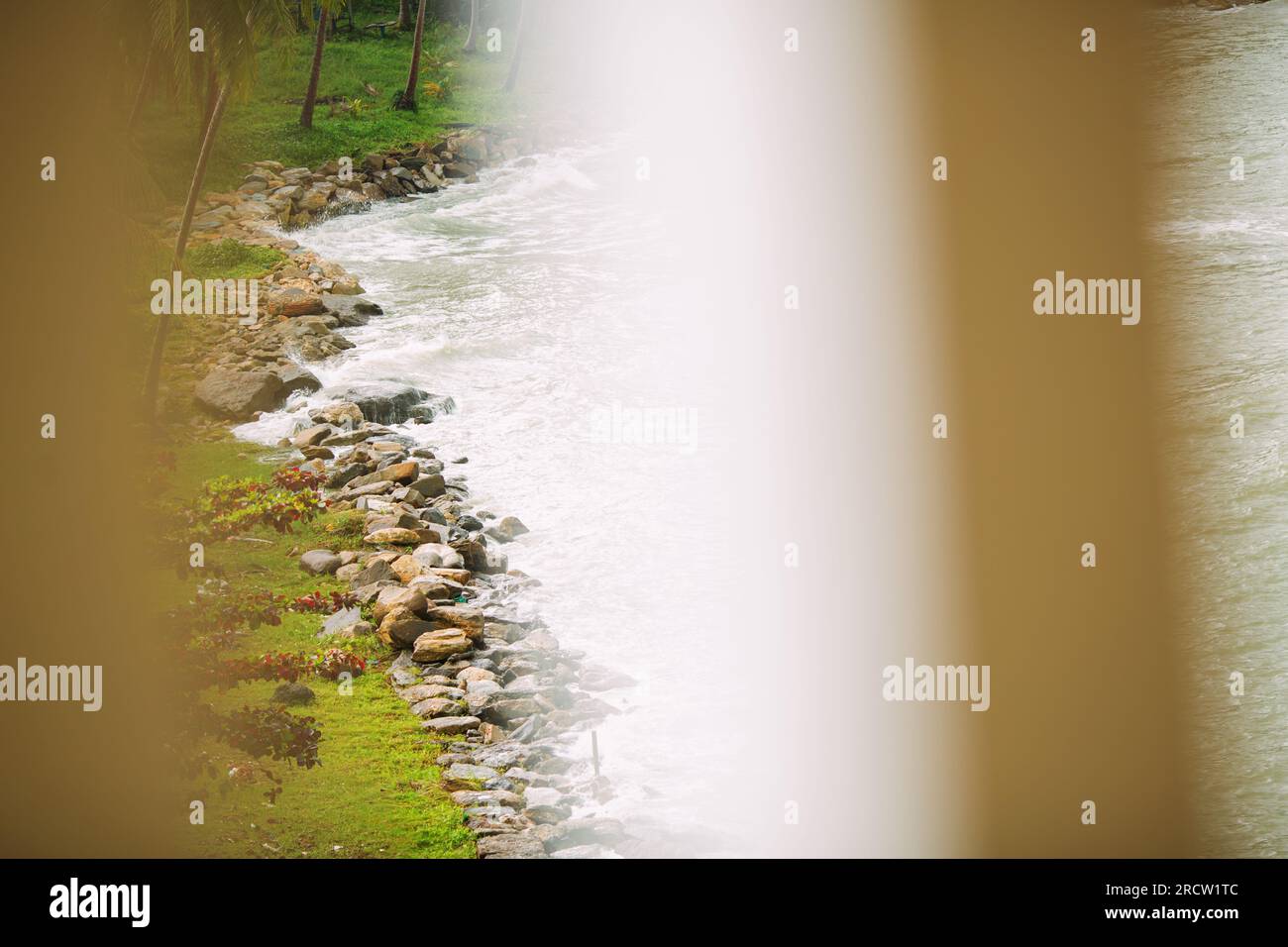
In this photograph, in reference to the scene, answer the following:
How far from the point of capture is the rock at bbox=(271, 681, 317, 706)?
4.55 metres

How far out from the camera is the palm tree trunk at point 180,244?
600cm

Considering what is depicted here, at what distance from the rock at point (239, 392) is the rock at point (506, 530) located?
6.65ft

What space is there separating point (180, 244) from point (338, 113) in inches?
236

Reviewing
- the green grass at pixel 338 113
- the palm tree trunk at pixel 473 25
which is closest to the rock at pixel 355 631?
the green grass at pixel 338 113

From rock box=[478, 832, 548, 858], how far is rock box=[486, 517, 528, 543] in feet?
6.98

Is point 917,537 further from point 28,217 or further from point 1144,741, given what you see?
point 28,217

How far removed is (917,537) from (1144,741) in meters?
1.55

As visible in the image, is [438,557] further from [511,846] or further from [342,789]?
[511,846]

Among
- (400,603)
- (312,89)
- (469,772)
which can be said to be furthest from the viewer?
(312,89)

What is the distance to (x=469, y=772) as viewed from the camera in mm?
4289

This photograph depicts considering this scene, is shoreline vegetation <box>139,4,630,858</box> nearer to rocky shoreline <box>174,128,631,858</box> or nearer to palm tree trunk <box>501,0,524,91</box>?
rocky shoreline <box>174,128,631,858</box>

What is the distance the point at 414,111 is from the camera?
40.2ft

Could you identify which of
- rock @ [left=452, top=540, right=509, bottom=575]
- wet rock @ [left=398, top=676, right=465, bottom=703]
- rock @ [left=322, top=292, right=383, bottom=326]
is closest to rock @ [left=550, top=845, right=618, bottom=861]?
wet rock @ [left=398, top=676, right=465, bottom=703]

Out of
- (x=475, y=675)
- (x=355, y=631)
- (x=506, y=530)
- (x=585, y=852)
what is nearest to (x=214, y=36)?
(x=506, y=530)
